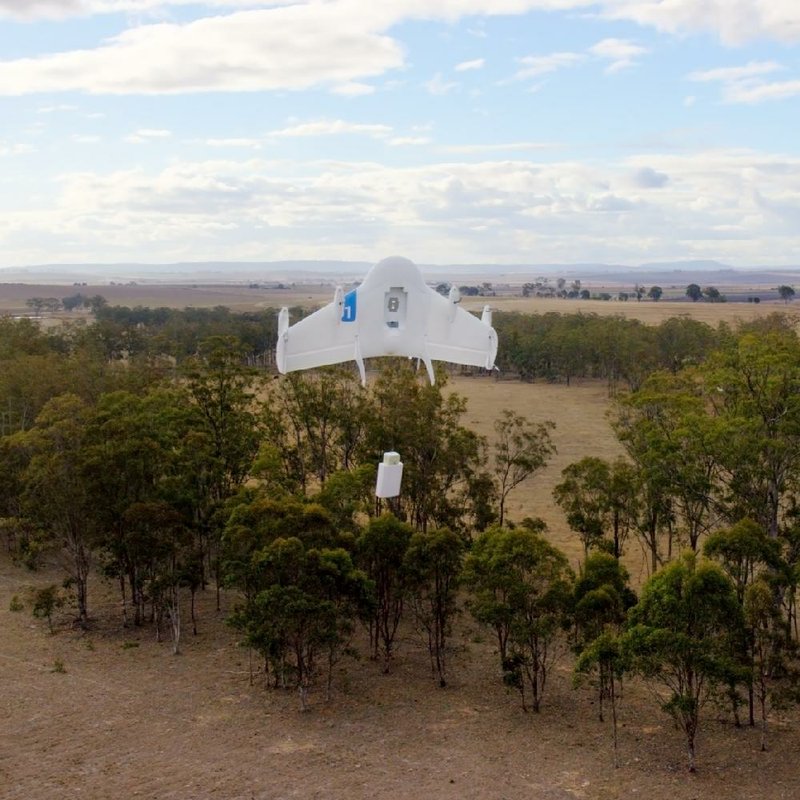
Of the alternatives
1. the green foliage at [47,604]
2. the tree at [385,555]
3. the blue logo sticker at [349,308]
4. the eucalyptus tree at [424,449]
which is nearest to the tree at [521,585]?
the tree at [385,555]

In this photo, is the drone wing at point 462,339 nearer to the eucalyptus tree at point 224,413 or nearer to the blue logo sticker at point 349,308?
the blue logo sticker at point 349,308

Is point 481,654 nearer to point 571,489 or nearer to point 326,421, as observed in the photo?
point 571,489

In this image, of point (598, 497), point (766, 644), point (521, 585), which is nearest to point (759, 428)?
point (598, 497)

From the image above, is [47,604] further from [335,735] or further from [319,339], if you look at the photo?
[319,339]

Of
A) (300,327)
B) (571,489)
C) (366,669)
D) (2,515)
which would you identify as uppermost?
(300,327)

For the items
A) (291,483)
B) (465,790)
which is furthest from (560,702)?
(291,483)
